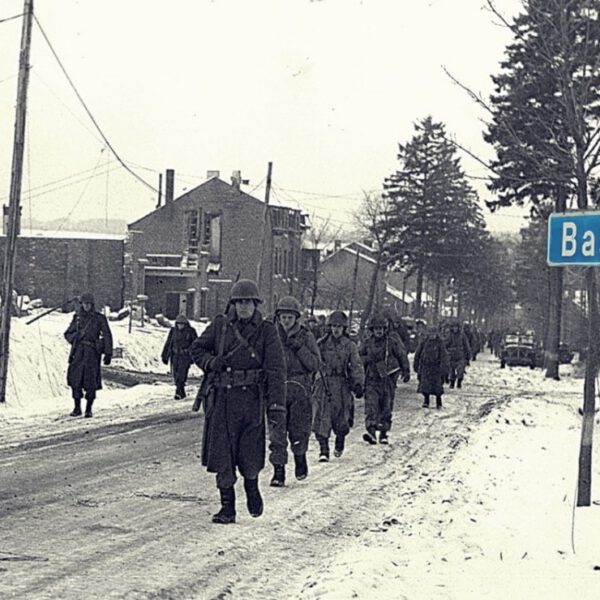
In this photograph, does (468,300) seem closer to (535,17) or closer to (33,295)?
(33,295)

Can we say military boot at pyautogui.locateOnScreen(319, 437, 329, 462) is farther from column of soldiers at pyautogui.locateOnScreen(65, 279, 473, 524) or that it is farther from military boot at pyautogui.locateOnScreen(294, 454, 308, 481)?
military boot at pyautogui.locateOnScreen(294, 454, 308, 481)

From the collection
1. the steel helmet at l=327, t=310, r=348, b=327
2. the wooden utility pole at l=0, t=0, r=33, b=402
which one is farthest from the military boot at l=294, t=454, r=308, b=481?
the wooden utility pole at l=0, t=0, r=33, b=402

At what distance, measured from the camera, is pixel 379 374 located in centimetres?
1617

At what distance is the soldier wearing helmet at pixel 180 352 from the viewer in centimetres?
2314

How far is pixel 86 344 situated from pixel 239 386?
9325mm

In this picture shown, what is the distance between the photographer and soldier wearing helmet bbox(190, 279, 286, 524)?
8.99 meters

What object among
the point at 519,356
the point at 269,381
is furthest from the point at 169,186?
the point at 269,381

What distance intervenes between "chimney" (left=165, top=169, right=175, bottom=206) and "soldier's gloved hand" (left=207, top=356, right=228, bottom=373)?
64.2 m

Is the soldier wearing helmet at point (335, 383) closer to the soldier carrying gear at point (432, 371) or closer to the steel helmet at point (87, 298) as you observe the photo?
the steel helmet at point (87, 298)

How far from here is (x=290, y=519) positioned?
9812mm

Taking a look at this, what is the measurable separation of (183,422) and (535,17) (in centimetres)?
883

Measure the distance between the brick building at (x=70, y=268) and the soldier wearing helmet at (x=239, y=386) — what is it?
48355 millimetres

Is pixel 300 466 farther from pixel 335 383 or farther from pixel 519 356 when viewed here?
pixel 519 356

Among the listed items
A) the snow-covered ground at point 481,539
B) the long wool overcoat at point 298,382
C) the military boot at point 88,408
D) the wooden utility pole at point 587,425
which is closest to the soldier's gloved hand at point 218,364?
the snow-covered ground at point 481,539
